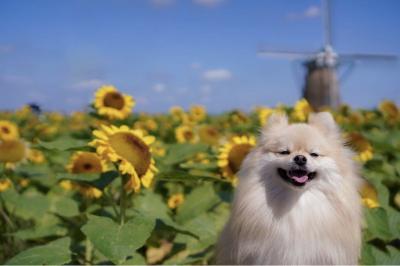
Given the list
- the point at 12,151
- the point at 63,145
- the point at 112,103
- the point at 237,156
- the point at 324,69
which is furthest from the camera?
the point at 324,69

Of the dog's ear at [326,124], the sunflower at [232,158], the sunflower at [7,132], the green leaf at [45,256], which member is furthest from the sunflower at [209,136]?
the green leaf at [45,256]

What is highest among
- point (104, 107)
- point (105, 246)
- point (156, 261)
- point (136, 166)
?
point (104, 107)

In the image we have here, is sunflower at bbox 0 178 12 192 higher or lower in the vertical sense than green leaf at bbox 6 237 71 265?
higher

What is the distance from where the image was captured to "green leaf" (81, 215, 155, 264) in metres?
3.07

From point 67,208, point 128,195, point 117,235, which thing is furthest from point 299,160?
point 67,208

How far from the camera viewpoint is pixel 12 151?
5.75 m

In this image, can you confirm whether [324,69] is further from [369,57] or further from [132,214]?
[132,214]

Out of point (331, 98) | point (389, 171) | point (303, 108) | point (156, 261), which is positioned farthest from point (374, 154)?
→ point (331, 98)

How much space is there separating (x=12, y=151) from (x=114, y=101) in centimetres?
125

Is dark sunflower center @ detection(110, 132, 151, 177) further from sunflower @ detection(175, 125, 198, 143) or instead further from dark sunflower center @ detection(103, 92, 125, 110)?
sunflower @ detection(175, 125, 198, 143)

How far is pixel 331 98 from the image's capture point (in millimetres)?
31281

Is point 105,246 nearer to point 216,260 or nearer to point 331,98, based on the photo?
point 216,260

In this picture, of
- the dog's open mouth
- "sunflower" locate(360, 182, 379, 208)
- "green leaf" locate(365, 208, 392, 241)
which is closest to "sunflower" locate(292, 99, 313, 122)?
"sunflower" locate(360, 182, 379, 208)

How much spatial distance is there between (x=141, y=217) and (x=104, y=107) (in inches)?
81.6
